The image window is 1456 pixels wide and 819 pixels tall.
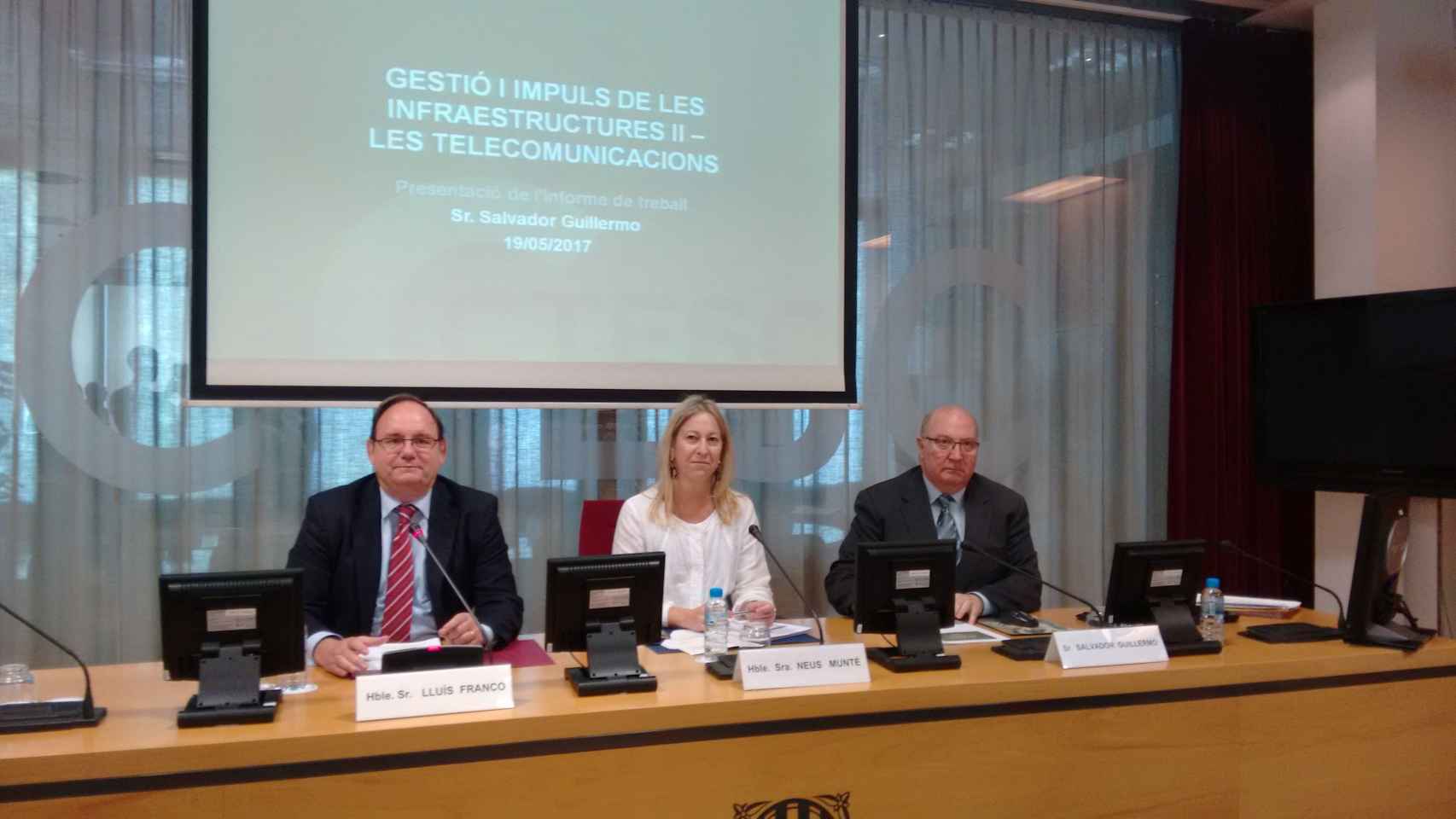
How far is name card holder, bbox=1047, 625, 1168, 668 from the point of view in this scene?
89.4 inches

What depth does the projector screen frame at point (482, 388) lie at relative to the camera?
3.07 m

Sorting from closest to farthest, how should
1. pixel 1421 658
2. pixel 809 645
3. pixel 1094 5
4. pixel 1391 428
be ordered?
pixel 809 645 < pixel 1421 658 < pixel 1391 428 < pixel 1094 5

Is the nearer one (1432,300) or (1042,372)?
(1432,300)

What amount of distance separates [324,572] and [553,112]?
164cm

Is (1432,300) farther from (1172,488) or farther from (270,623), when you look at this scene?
(270,623)

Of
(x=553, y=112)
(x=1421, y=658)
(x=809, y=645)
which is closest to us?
(x=809, y=645)

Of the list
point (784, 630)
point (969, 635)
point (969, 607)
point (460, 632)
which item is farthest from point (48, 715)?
point (969, 607)

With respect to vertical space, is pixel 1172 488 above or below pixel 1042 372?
below

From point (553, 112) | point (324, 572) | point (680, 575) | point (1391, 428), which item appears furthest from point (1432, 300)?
point (324, 572)

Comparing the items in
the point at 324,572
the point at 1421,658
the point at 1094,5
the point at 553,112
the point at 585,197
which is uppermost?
the point at 1094,5

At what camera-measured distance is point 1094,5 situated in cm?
450

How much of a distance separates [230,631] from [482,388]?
4.95ft

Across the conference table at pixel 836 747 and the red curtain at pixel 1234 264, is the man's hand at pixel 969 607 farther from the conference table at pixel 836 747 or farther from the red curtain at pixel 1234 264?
the red curtain at pixel 1234 264

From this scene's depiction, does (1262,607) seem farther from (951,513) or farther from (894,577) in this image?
(894,577)
